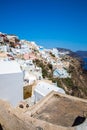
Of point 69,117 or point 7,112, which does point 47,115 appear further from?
point 7,112

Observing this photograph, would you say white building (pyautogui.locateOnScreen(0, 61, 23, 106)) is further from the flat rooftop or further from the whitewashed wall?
the flat rooftop

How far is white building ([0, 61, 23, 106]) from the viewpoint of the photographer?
13.5 m

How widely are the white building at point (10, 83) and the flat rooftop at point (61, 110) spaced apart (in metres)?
3.64

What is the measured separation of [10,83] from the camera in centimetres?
1388

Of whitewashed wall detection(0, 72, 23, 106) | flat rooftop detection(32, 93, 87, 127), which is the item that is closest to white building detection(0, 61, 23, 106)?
whitewashed wall detection(0, 72, 23, 106)

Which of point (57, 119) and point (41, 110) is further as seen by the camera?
point (41, 110)

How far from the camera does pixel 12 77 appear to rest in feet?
45.7

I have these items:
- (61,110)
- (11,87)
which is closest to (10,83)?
(11,87)

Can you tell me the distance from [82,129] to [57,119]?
2.04m

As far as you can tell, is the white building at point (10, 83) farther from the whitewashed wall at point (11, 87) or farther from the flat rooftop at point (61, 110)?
the flat rooftop at point (61, 110)

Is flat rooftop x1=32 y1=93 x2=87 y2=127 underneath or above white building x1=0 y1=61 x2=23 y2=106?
underneath

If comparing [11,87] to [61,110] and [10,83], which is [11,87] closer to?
[10,83]

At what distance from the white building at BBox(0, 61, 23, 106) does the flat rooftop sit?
3.64m

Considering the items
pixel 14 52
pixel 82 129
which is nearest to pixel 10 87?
pixel 82 129
